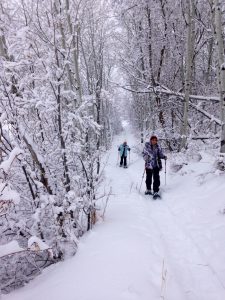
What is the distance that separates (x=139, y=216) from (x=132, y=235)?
137 cm

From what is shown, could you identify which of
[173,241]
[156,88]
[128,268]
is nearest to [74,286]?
[128,268]

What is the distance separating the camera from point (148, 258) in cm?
413

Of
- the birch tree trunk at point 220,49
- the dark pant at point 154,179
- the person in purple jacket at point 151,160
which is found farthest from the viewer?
the person in purple jacket at point 151,160

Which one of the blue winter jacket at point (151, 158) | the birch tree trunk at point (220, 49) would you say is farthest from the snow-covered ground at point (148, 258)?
the blue winter jacket at point (151, 158)

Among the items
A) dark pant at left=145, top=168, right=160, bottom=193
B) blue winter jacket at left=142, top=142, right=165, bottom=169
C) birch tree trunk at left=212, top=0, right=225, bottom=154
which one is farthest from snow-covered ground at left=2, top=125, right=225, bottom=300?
blue winter jacket at left=142, top=142, right=165, bottom=169

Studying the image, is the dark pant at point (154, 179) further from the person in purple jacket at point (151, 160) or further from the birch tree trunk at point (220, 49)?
the birch tree trunk at point (220, 49)

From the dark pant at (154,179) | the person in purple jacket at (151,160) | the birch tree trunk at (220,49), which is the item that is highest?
the birch tree trunk at (220,49)

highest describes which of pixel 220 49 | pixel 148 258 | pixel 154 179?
pixel 220 49

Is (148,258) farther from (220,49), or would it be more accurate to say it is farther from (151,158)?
(220,49)

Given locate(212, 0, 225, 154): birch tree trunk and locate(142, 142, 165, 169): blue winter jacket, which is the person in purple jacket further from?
locate(212, 0, 225, 154): birch tree trunk

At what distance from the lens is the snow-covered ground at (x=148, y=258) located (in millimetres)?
3393

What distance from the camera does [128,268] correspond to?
3.76 metres

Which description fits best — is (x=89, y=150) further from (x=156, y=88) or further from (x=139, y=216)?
(x=156, y=88)

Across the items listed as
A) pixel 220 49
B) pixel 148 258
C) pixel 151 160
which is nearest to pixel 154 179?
pixel 151 160
